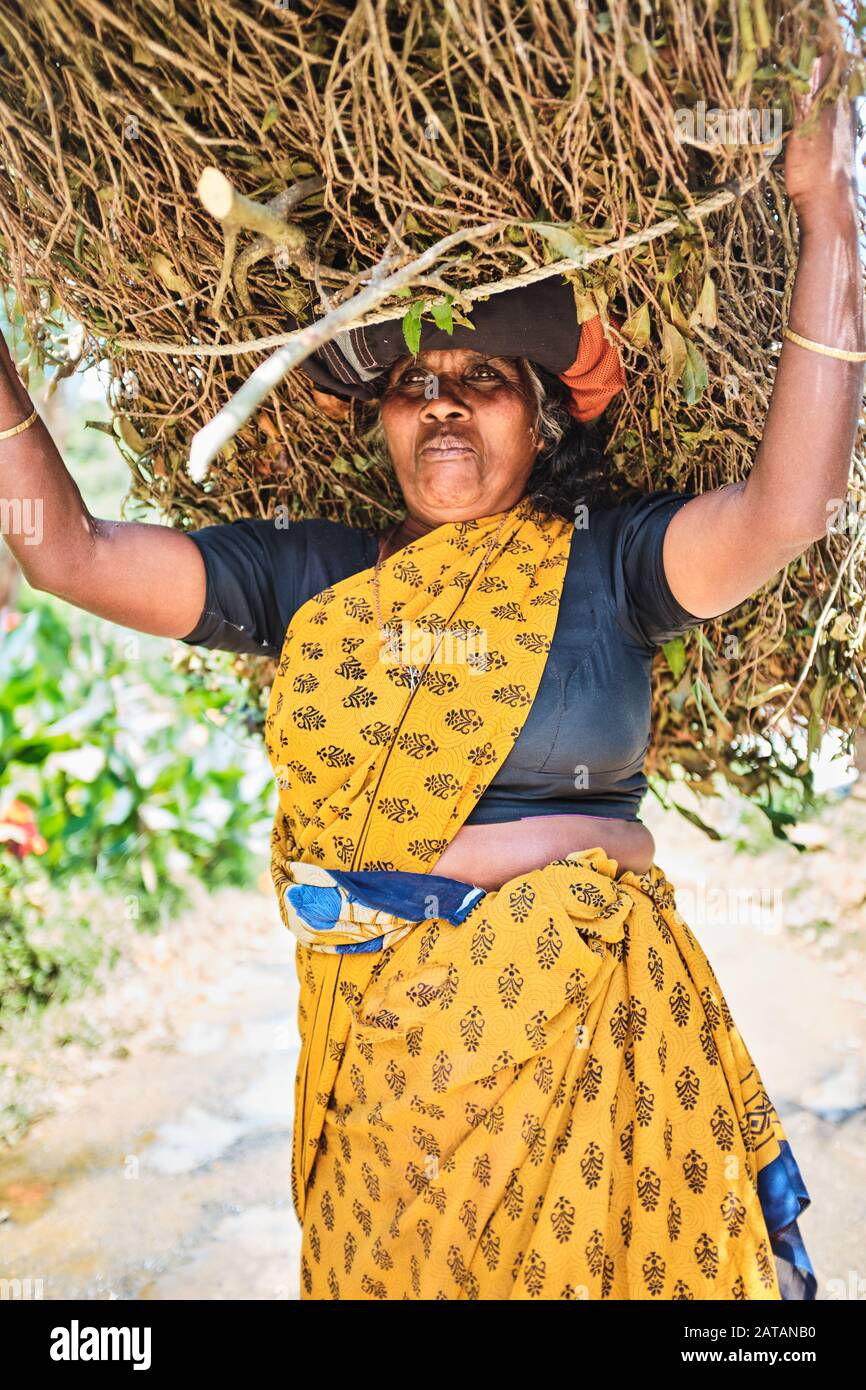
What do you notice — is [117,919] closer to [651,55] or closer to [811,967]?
[811,967]

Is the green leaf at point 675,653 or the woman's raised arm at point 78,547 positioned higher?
the woman's raised arm at point 78,547

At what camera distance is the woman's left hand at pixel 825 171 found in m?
1.44

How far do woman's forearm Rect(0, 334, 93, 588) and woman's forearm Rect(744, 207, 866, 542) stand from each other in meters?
0.98

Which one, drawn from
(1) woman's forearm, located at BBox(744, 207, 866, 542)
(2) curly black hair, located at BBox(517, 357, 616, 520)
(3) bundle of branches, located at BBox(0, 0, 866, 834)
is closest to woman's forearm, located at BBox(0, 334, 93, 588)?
(3) bundle of branches, located at BBox(0, 0, 866, 834)

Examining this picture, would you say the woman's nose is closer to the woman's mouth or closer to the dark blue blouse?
the woman's mouth

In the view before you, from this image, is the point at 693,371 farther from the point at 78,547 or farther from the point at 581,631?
the point at 78,547

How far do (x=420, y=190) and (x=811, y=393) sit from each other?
57 cm

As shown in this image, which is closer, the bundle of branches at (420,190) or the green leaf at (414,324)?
the bundle of branches at (420,190)

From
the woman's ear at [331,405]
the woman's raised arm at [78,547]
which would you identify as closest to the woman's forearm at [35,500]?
the woman's raised arm at [78,547]

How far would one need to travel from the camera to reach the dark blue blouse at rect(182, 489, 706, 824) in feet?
5.82

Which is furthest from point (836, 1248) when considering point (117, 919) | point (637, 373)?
point (117, 919)

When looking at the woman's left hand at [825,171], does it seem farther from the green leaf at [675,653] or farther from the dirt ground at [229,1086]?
the dirt ground at [229,1086]

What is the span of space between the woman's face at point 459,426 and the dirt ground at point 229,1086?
116 centimetres

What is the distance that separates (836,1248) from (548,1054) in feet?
5.11
